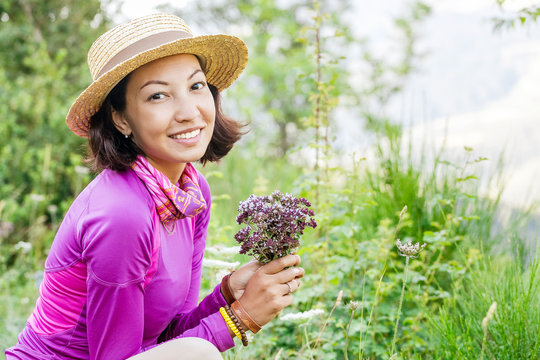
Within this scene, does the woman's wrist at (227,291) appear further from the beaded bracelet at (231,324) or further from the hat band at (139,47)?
the hat band at (139,47)

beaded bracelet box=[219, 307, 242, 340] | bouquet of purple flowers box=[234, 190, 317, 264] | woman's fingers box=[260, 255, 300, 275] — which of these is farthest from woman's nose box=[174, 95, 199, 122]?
beaded bracelet box=[219, 307, 242, 340]

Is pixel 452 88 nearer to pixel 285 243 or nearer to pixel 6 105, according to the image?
pixel 6 105

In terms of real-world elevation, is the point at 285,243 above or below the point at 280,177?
above

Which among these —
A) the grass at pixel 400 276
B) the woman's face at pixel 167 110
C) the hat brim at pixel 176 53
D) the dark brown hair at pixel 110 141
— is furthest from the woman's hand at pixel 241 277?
the hat brim at pixel 176 53

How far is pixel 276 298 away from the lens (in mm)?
1751

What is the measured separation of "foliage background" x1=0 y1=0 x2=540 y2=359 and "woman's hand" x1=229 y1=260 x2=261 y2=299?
0.32 m

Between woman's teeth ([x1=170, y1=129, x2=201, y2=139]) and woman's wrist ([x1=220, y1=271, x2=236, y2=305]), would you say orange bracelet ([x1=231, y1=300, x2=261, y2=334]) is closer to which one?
woman's wrist ([x1=220, y1=271, x2=236, y2=305])

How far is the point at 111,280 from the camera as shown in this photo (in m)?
1.62

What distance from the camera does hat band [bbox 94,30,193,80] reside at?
Result: 183 cm

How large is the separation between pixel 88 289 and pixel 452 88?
895 cm

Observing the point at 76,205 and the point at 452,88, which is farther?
the point at 452,88

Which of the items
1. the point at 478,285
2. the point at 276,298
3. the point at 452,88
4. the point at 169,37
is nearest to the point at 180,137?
the point at 169,37

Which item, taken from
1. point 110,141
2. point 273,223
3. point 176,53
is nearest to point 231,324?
point 273,223

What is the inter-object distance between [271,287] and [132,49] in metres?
0.95
